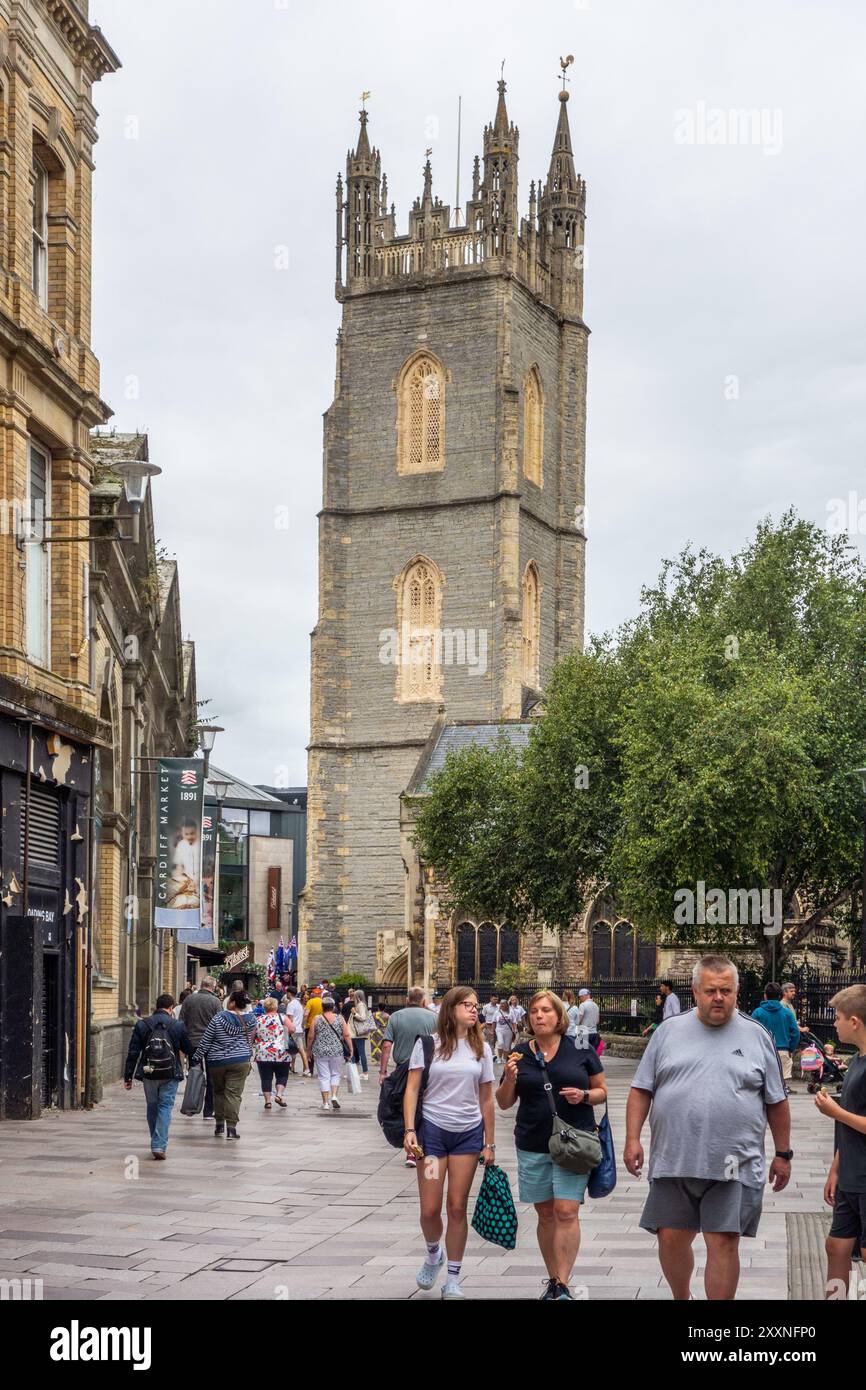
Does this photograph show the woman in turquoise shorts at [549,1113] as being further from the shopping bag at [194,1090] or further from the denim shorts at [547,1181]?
the shopping bag at [194,1090]

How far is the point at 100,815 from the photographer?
27.9 metres

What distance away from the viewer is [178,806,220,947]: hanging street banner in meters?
35.1

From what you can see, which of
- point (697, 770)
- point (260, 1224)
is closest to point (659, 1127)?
point (260, 1224)

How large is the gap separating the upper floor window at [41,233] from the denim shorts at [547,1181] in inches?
619

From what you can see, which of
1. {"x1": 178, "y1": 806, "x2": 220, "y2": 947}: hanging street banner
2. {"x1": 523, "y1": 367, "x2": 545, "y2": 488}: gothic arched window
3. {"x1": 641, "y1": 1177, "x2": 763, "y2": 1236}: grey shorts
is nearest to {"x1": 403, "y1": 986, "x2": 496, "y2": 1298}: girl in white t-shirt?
{"x1": 641, "y1": 1177, "x2": 763, "y2": 1236}: grey shorts

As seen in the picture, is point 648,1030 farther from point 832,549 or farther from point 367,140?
point 367,140

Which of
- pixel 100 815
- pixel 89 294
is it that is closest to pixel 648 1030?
pixel 100 815

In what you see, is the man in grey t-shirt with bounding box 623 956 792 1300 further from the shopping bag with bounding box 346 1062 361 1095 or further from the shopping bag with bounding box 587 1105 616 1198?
the shopping bag with bounding box 346 1062 361 1095

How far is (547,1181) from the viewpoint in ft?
30.6

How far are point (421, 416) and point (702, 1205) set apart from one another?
68918 mm

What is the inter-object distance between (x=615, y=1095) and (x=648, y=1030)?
1348 centimetres

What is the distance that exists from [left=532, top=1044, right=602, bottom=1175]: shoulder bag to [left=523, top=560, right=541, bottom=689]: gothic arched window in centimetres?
6488

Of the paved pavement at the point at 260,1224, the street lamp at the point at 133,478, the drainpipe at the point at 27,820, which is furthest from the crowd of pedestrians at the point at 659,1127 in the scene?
the drainpipe at the point at 27,820
